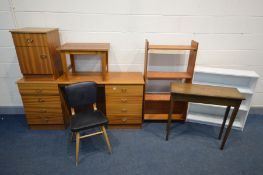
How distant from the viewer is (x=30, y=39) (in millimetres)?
1986

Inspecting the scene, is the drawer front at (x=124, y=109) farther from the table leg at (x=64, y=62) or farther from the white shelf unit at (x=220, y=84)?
the white shelf unit at (x=220, y=84)

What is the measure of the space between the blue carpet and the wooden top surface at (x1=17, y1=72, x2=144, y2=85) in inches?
29.1

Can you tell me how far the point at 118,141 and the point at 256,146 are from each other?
179 cm

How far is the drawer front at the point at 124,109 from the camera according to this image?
2338 mm

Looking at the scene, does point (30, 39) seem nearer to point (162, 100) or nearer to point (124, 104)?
point (124, 104)

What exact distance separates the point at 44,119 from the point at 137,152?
52.6 inches

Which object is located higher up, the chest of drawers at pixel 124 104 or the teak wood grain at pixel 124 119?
the chest of drawers at pixel 124 104

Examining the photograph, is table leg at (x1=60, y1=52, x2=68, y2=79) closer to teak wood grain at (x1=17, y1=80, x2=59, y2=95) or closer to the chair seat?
teak wood grain at (x1=17, y1=80, x2=59, y2=95)

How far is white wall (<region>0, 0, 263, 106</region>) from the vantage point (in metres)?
2.29

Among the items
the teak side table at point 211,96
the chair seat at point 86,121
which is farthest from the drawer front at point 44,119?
the teak side table at point 211,96

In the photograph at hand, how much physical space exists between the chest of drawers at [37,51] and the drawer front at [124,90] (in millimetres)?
723

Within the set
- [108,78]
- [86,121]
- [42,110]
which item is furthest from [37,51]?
[86,121]

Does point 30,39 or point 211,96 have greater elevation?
point 30,39

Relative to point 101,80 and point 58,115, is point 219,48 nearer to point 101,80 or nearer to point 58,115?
point 101,80
